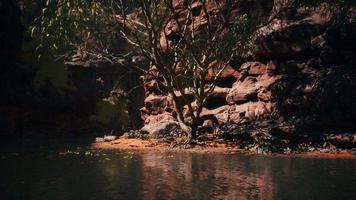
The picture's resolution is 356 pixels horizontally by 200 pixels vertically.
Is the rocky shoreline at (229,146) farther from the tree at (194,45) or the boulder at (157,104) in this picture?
the boulder at (157,104)

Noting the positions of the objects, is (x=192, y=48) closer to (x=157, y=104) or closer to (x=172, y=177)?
(x=157, y=104)

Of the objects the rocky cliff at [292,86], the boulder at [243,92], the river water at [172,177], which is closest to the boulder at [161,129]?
the rocky cliff at [292,86]

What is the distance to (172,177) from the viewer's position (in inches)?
580

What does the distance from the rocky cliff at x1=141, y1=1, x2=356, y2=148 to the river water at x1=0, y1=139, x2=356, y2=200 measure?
5.73m

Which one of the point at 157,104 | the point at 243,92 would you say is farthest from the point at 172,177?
the point at 157,104

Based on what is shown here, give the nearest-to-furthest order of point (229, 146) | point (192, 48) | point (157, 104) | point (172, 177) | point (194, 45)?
1. point (172, 177)
2. point (229, 146)
3. point (192, 48)
4. point (194, 45)
5. point (157, 104)

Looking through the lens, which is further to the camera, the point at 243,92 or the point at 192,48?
the point at 243,92

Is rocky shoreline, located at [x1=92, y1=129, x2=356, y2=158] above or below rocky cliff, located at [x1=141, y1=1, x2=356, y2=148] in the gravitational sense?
below

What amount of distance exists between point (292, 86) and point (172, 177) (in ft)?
58.5

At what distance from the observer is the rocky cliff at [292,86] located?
25906 mm

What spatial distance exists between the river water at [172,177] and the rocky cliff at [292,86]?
5726 millimetres

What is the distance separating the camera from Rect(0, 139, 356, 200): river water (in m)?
11.8

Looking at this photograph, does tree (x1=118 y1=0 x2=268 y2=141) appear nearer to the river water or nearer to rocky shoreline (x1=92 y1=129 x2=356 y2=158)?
rocky shoreline (x1=92 y1=129 x2=356 y2=158)

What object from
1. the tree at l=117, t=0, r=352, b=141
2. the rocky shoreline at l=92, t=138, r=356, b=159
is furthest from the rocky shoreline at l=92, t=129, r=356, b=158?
the tree at l=117, t=0, r=352, b=141
